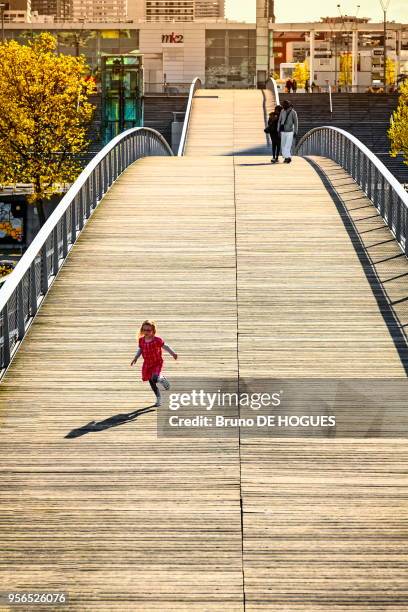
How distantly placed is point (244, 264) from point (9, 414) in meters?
5.99

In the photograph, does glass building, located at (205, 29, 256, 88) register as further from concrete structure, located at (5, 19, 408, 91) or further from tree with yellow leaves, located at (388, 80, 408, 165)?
tree with yellow leaves, located at (388, 80, 408, 165)

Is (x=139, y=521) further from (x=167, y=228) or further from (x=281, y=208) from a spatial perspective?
(x=281, y=208)

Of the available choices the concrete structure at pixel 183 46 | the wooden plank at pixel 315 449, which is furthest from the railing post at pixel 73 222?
the concrete structure at pixel 183 46

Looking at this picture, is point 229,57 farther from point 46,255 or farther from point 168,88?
point 46,255

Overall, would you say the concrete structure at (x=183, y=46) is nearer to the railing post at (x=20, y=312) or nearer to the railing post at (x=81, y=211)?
the railing post at (x=81, y=211)

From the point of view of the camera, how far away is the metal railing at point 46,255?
12.6 metres

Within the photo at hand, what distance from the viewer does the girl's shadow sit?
35.7 ft

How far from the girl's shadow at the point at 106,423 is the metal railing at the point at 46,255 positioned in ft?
5.34

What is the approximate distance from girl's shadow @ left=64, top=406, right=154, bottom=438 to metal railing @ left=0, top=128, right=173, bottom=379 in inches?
64.1

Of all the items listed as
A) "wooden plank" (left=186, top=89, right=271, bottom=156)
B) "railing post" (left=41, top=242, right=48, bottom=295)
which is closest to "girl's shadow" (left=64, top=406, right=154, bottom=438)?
"railing post" (left=41, top=242, right=48, bottom=295)

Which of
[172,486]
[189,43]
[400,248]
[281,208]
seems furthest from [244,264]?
[189,43]

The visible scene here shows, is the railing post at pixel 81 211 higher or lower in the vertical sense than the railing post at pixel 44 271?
higher

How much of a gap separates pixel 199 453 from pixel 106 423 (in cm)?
103

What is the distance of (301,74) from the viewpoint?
158 metres
